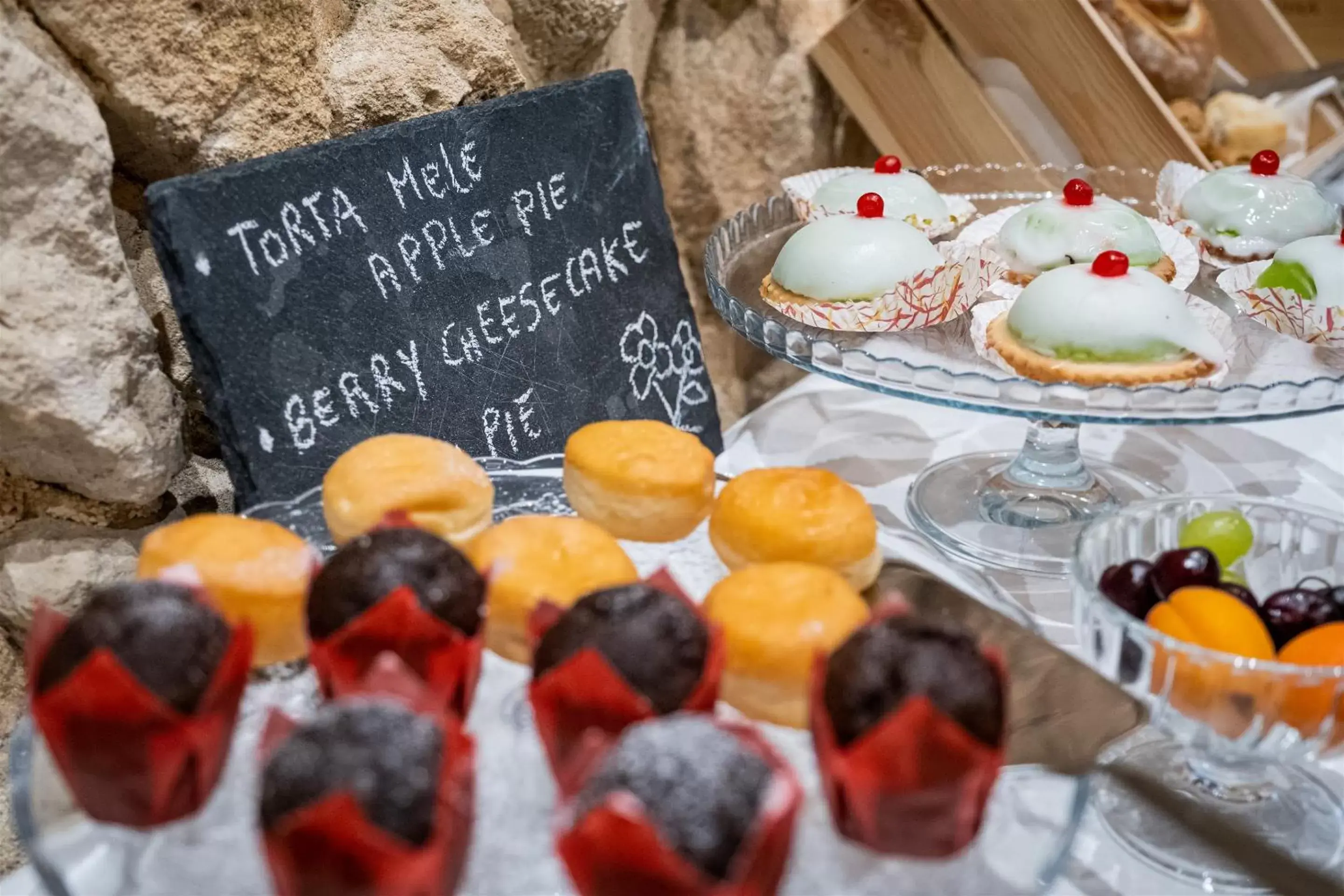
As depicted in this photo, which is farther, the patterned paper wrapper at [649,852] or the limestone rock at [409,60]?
the limestone rock at [409,60]

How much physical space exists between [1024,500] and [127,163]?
3.16ft

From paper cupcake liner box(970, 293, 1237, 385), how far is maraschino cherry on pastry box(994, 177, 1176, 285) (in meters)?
0.09

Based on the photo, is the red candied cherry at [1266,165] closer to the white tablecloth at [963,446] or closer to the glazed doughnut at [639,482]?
the white tablecloth at [963,446]

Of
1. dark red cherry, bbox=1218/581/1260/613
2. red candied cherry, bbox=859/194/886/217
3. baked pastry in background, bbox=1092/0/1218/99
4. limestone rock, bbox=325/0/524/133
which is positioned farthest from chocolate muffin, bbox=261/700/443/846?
baked pastry in background, bbox=1092/0/1218/99

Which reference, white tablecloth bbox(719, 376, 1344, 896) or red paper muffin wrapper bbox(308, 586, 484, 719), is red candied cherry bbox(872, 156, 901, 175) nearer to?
white tablecloth bbox(719, 376, 1344, 896)

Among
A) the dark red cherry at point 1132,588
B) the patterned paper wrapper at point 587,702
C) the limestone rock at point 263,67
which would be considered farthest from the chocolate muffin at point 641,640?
the limestone rock at point 263,67

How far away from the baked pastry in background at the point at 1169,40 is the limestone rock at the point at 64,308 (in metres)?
1.52

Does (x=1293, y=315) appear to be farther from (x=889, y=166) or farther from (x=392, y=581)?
(x=392, y=581)

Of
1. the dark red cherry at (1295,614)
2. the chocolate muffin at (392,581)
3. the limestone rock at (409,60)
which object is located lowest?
the dark red cherry at (1295,614)

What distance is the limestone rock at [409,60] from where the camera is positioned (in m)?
1.11

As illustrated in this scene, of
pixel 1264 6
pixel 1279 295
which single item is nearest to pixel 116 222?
pixel 1279 295

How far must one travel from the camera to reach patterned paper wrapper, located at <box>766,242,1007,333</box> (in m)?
1.29

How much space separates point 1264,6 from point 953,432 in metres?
1.14

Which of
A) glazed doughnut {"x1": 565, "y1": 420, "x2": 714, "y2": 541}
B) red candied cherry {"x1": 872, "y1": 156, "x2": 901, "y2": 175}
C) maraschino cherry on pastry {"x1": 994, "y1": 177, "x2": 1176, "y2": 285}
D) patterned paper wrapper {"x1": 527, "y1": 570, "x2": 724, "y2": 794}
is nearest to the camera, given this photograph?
patterned paper wrapper {"x1": 527, "y1": 570, "x2": 724, "y2": 794}
